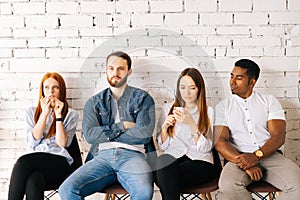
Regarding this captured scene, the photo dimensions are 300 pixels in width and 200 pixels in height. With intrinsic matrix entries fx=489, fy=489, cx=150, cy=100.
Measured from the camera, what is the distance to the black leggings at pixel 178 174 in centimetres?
271

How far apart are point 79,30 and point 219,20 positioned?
967mm

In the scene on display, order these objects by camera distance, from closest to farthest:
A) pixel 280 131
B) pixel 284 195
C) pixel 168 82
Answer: pixel 284 195
pixel 280 131
pixel 168 82

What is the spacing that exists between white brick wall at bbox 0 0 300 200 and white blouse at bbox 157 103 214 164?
1.28ft

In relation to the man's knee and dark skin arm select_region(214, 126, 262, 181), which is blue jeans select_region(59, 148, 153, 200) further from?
dark skin arm select_region(214, 126, 262, 181)

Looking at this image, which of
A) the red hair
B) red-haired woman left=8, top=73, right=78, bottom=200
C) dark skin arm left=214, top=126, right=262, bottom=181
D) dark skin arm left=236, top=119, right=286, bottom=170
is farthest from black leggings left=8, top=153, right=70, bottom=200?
dark skin arm left=236, top=119, right=286, bottom=170

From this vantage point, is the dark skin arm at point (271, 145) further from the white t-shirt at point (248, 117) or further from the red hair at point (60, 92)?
the red hair at point (60, 92)

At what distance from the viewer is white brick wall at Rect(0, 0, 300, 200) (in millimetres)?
3334

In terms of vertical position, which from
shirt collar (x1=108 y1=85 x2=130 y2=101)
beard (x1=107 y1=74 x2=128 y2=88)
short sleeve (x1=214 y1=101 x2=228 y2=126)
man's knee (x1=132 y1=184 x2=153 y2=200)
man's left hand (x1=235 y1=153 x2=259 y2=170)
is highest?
beard (x1=107 y1=74 x2=128 y2=88)

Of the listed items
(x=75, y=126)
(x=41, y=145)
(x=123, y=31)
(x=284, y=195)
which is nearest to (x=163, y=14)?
(x=123, y=31)

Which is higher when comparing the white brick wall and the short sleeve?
the white brick wall

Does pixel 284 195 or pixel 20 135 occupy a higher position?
pixel 20 135

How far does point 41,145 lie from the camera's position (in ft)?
10.1

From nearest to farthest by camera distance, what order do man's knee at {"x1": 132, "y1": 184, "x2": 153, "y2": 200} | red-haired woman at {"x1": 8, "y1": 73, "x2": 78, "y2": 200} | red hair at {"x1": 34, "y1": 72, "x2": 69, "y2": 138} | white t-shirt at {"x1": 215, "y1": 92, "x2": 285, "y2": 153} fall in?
1. man's knee at {"x1": 132, "y1": 184, "x2": 153, "y2": 200}
2. red-haired woman at {"x1": 8, "y1": 73, "x2": 78, "y2": 200}
3. white t-shirt at {"x1": 215, "y1": 92, "x2": 285, "y2": 153}
4. red hair at {"x1": 34, "y1": 72, "x2": 69, "y2": 138}

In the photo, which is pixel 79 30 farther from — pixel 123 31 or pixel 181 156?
pixel 181 156
